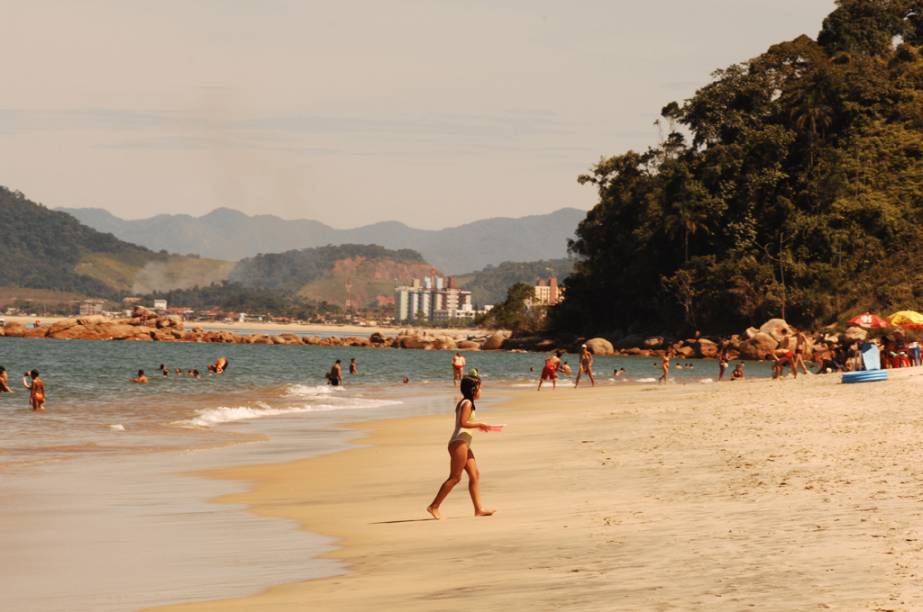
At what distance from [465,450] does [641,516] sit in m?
2.53

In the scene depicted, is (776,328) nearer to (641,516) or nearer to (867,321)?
(867,321)

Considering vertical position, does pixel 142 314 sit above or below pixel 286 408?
above

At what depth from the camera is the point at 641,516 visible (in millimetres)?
12234

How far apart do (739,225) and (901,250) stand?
1438 centimetres

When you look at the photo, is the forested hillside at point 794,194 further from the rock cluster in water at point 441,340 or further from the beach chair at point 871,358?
the beach chair at point 871,358

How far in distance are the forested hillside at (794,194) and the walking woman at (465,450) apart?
90322 mm

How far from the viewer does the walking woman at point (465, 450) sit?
13.7m

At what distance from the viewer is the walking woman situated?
45.0 feet

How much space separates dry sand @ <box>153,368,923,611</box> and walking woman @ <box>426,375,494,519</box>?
268 mm

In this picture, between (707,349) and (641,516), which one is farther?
(707,349)

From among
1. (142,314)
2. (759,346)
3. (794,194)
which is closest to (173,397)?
(759,346)

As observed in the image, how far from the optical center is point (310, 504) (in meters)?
16.0

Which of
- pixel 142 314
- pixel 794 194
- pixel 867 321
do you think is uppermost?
pixel 794 194

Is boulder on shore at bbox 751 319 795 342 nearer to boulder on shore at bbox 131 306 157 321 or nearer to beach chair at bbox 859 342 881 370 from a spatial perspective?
beach chair at bbox 859 342 881 370
